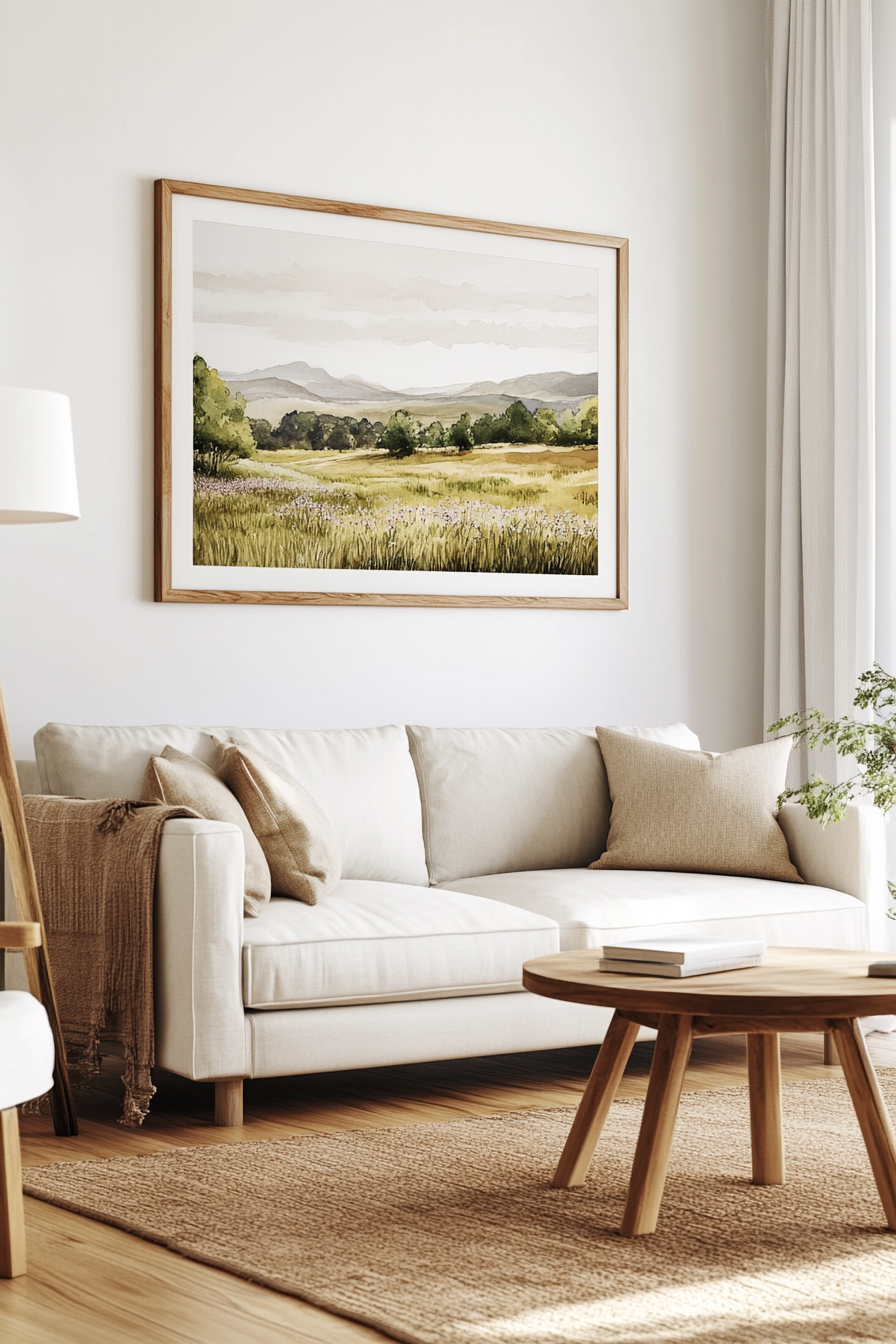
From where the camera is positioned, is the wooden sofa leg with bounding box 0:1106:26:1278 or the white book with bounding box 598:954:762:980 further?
the white book with bounding box 598:954:762:980

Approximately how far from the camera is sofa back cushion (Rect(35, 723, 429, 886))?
3924 millimetres

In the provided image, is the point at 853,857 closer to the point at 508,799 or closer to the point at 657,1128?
the point at 508,799

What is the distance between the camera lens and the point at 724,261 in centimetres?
552

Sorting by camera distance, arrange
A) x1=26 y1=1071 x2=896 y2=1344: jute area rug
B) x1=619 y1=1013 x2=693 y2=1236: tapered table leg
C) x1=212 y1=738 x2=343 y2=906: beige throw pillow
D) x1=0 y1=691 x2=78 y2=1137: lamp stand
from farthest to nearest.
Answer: x1=212 y1=738 x2=343 y2=906: beige throw pillow < x1=0 y1=691 x2=78 y2=1137: lamp stand < x1=619 y1=1013 x2=693 y2=1236: tapered table leg < x1=26 y1=1071 x2=896 y2=1344: jute area rug

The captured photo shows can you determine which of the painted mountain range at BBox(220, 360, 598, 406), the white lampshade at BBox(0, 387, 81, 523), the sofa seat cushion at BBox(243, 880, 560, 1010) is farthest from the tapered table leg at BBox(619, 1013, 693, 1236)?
the painted mountain range at BBox(220, 360, 598, 406)

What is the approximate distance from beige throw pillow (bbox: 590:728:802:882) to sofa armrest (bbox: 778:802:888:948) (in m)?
0.07

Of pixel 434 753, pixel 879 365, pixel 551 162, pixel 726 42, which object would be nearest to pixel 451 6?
pixel 551 162

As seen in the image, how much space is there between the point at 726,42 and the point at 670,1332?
4534mm

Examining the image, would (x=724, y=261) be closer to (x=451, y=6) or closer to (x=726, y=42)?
(x=726, y=42)

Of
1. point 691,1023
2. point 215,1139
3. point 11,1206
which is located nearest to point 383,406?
point 215,1139

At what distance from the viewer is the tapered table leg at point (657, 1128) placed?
255 cm

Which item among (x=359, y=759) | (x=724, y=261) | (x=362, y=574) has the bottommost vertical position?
(x=359, y=759)

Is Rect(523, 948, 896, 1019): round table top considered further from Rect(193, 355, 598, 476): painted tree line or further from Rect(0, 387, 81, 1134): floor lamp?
Rect(193, 355, 598, 476): painted tree line

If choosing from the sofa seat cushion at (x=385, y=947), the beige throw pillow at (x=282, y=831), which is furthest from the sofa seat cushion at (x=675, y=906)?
the beige throw pillow at (x=282, y=831)
